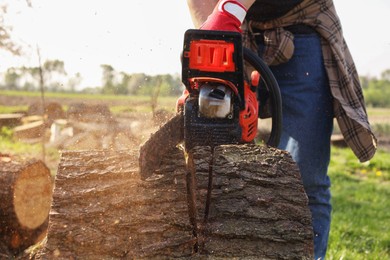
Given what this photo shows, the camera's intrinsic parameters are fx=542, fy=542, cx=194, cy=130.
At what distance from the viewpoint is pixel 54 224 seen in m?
1.61

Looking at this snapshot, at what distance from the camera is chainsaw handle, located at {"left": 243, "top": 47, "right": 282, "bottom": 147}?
6.22 ft

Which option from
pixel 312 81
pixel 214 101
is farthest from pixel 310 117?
pixel 214 101

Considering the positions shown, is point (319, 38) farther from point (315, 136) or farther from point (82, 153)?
point (82, 153)

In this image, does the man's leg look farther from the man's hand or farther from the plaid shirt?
the man's hand

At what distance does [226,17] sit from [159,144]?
463 millimetres

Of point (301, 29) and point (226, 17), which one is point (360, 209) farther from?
point (226, 17)

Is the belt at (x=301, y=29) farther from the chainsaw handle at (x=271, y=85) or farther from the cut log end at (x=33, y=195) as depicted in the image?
the cut log end at (x=33, y=195)

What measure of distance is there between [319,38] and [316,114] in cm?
35

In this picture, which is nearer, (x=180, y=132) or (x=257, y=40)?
(x=180, y=132)

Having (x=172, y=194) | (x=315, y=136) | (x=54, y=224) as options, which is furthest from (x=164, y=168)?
(x=315, y=136)

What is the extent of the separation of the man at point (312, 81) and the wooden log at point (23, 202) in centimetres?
126

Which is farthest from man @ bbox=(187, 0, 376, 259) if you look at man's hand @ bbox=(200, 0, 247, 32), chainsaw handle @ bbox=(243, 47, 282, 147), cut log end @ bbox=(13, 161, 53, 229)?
cut log end @ bbox=(13, 161, 53, 229)

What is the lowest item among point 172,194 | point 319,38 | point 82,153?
point 172,194

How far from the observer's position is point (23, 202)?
269cm
